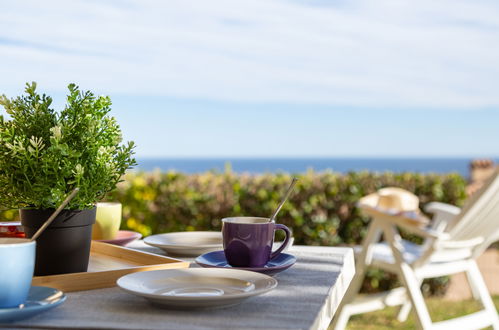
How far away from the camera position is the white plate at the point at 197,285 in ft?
3.86

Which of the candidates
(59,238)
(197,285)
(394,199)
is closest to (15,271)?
(59,238)

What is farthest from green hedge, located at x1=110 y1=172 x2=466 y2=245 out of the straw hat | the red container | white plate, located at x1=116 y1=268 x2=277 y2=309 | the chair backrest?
white plate, located at x1=116 y1=268 x2=277 y2=309

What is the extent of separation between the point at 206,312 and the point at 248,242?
0.35m

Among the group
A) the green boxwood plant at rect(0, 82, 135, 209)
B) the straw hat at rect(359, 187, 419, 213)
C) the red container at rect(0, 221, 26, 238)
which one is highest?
the green boxwood plant at rect(0, 82, 135, 209)

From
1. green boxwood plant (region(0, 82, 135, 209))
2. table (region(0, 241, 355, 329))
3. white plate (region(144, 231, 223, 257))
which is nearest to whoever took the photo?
table (region(0, 241, 355, 329))

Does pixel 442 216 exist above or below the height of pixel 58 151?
below

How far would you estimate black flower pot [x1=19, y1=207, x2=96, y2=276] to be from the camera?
138 cm

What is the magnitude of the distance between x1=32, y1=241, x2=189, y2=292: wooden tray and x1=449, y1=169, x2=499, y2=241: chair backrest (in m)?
2.17

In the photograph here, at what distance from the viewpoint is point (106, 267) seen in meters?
1.60

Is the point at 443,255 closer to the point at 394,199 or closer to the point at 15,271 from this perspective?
the point at 394,199

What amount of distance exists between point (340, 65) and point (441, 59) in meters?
8.73

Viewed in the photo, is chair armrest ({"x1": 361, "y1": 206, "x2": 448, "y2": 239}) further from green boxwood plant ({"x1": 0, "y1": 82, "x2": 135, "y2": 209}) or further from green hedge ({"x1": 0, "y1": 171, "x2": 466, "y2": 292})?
green boxwood plant ({"x1": 0, "y1": 82, "x2": 135, "y2": 209})

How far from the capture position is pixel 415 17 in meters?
45.9

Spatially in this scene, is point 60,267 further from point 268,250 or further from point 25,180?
point 268,250
